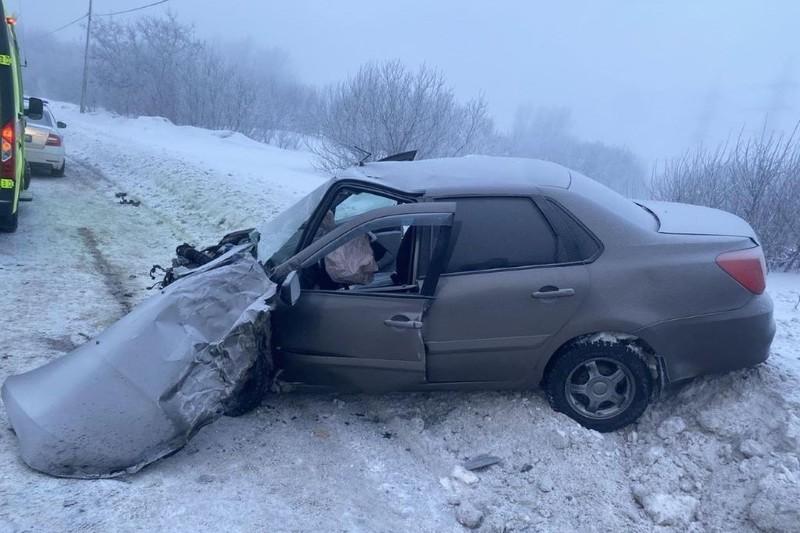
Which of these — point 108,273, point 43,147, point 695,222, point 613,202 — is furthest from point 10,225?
point 695,222

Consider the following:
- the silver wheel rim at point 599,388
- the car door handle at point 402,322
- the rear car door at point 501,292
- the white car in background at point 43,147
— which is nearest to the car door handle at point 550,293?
the rear car door at point 501,292

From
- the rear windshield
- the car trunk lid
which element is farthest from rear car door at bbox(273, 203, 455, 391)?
the car trunk lid

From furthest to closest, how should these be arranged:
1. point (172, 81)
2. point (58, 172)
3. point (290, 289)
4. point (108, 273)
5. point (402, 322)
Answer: point (172, 81) < point (58, 172) < point (108, 273) < point (402, 322) < point (290, 289)

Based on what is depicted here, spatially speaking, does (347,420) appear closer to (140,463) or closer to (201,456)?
(201,456)

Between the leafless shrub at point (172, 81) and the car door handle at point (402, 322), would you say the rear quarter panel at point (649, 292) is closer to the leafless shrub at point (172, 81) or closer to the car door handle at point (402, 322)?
the car door handle at point (402, 322)

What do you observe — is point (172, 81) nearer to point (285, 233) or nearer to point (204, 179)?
point (204, 179)

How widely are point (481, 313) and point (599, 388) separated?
874mm

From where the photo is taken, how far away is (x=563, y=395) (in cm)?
375

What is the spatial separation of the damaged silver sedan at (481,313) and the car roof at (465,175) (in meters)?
0.02

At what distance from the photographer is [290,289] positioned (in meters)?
3.51

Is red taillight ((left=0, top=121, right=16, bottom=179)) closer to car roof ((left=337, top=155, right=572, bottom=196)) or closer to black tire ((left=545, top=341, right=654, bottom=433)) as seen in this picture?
car roof ((left=337, top=155, right=572, bottom=196))

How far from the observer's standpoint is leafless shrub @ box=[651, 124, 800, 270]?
847cm

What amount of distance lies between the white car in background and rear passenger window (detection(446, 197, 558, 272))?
1103 cm

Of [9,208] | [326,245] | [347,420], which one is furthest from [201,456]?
[9,208]
